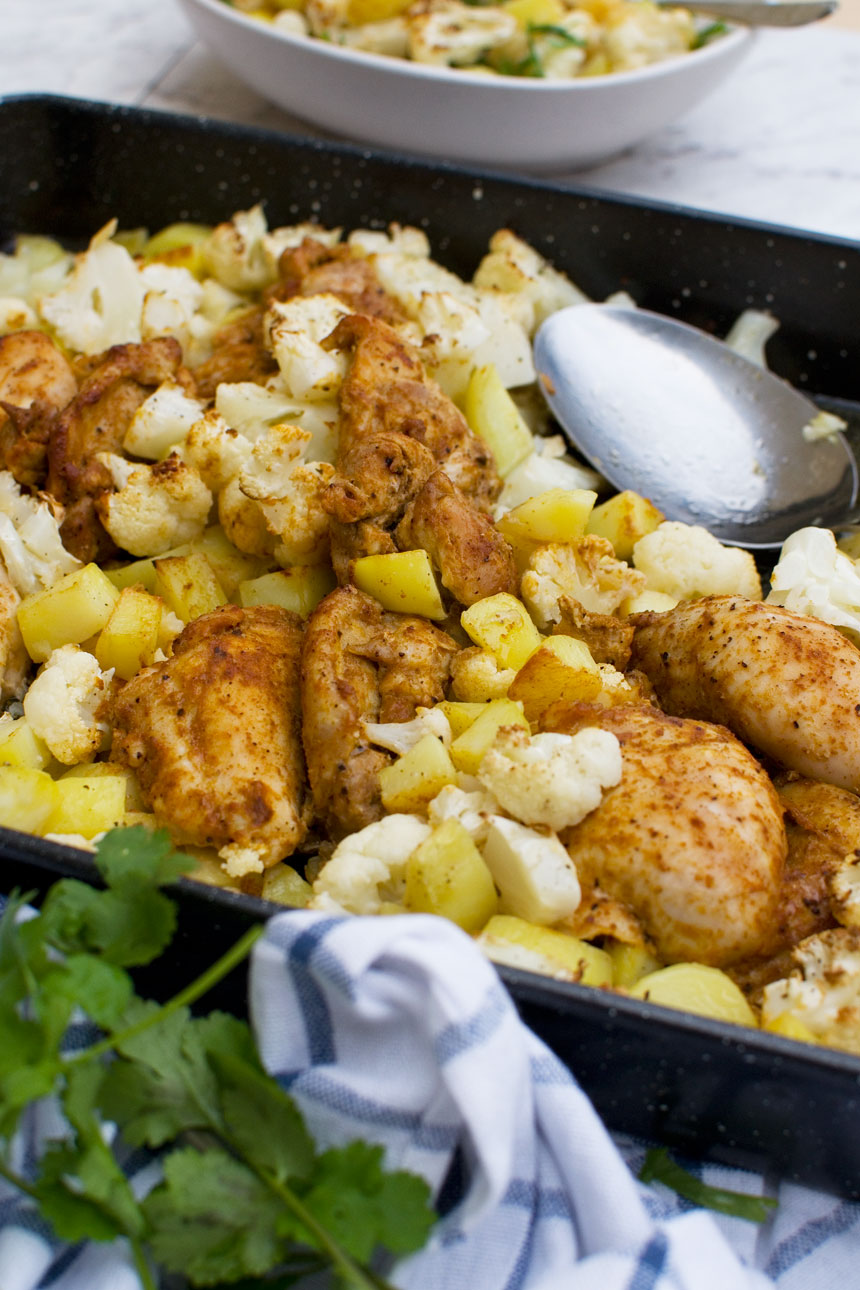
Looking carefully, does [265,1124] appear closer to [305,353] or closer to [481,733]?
[481,733]

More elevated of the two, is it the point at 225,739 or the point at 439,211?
the point at 439,211

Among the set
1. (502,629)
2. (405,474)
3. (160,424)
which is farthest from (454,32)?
(502,629)

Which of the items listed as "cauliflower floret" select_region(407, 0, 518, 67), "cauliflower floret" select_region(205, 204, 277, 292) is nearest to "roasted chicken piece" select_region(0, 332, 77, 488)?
"cauliflower floret" select_region(205, 204, 277, 292)

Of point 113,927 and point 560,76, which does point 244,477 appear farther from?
point 560,76

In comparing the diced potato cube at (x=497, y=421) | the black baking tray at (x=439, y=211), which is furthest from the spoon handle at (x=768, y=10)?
the diced potato cube at (x=497, y=421)

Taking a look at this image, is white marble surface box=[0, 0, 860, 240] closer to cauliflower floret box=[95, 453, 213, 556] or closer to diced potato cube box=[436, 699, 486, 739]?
cauliflower floret box=[95, 453, 213, 556]

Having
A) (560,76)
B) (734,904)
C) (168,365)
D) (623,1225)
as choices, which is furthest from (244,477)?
(560,76)
